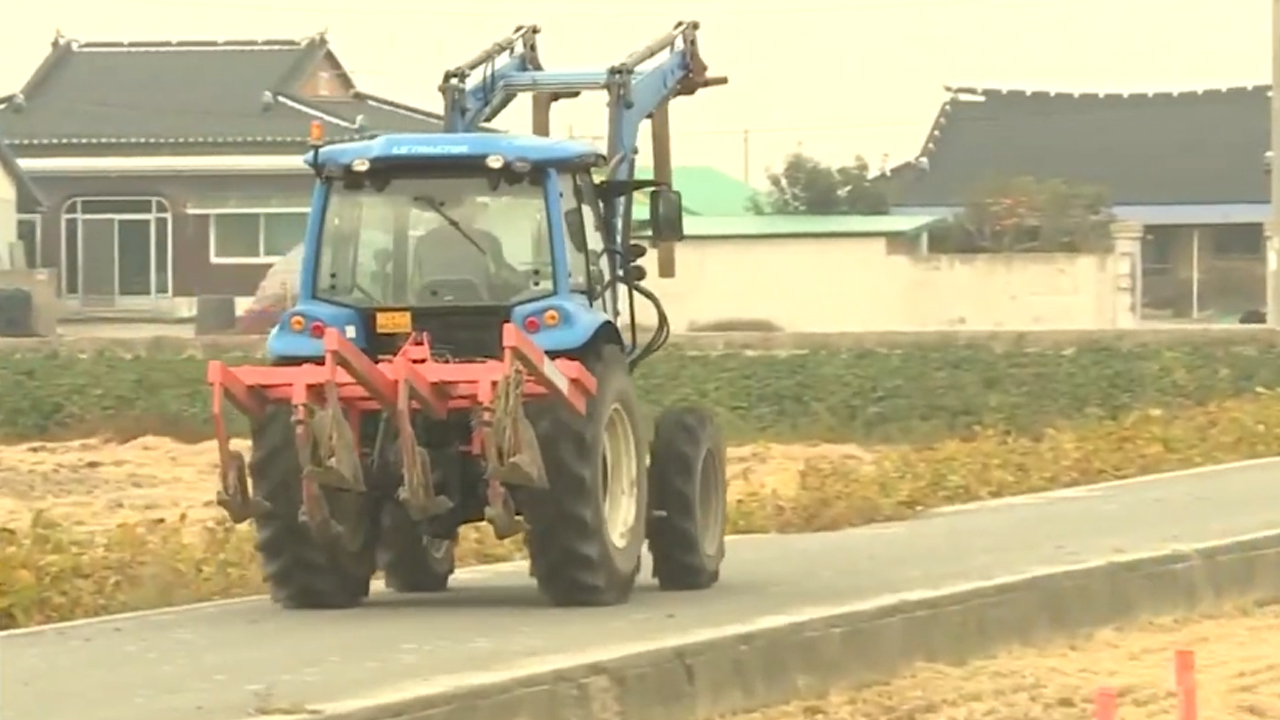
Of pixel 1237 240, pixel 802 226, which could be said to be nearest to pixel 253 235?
pixel 802 226

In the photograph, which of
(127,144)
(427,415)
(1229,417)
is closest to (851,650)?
(427,415)

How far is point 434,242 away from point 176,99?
5815 cm

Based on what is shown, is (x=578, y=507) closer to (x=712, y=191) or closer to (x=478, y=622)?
(x=478, y=622)

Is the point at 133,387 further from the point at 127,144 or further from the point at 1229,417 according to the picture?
the point at 127,144

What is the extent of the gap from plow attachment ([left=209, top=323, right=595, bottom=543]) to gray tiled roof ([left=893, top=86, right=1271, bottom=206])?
65.1 metres

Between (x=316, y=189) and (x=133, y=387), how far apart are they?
2582 cm

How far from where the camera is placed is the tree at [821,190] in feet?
275

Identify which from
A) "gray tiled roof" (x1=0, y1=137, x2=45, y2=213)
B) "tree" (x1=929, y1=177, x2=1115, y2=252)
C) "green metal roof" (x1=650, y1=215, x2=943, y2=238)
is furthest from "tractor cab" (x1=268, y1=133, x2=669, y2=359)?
"gray tiled roof" (x1=0, y1=137, x2=45, y2=213)

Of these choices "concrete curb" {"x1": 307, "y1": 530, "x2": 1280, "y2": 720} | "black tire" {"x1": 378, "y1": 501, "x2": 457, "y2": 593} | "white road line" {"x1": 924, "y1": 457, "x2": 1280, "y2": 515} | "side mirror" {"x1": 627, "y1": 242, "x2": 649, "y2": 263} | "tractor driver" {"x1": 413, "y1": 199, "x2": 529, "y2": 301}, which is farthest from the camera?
"white road line" {"x1": 924, "y1": 457, "x2": 1280, "y2": 515}

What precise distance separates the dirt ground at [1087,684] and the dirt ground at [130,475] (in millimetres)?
9090

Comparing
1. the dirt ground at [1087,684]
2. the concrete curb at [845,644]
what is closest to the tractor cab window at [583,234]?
the concrete curb at [845,644]

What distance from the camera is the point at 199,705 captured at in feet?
33.8

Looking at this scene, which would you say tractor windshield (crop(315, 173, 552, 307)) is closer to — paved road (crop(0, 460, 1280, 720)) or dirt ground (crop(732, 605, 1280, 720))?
paved road (crop(0, 460, 1280, 720))

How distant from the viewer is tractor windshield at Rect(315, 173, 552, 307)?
14.2 meters
